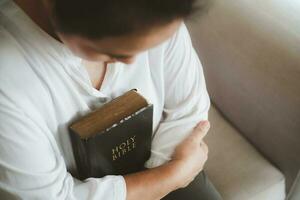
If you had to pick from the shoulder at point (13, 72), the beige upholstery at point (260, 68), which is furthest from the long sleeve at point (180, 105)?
the shoulder at point (13, 72)

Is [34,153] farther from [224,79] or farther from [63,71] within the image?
[224,79]

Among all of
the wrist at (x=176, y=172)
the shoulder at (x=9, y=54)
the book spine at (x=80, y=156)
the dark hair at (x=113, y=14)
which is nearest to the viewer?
the dark hair at (x=113, y=14)

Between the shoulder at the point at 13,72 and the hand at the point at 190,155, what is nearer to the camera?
the shoulder at the point at 13,72

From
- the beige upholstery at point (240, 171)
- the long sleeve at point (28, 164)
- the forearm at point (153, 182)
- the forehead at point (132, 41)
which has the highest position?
the forehead at point (132, 41)

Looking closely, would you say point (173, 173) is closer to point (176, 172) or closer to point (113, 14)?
point (176, 172)

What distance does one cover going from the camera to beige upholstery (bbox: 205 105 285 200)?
0.86m

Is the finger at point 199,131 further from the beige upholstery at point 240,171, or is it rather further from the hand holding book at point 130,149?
the beige upholstery at point 240,171

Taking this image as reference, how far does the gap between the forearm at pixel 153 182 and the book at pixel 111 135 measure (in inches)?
1.8

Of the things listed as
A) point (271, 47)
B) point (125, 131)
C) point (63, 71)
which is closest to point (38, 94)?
point (63, 71)

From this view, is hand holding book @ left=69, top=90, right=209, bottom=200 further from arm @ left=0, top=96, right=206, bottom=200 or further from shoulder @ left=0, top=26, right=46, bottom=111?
shoulder @ left=0, top=26, right=46, bottom=111

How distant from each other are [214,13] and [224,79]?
0.15 metres

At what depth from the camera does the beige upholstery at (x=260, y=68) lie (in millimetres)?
768

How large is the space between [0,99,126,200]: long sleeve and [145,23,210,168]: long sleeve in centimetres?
19

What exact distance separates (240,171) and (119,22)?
0.61 metres
